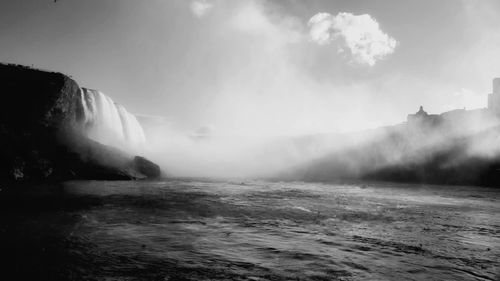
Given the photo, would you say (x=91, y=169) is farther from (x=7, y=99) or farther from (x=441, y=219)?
(x=441, y=219)

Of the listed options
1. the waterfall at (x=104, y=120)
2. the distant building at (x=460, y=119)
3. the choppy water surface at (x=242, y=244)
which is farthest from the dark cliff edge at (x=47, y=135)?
the distant building at (x=460, y=119)

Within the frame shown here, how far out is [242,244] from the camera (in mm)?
12984

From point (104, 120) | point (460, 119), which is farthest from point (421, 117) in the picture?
point (104, 120)

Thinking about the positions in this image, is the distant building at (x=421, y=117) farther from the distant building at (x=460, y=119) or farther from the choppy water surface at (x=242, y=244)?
the choppy water surface at (x=242, y=244)

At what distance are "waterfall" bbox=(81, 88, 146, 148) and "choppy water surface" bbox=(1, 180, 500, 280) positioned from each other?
39967mm

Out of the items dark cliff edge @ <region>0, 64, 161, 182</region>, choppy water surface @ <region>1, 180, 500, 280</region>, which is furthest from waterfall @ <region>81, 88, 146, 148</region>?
choppy water surface @ <region>1, 180, 500, 280</region>

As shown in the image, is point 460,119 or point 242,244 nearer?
point 242,244

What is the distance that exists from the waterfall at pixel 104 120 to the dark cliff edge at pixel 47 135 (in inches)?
121

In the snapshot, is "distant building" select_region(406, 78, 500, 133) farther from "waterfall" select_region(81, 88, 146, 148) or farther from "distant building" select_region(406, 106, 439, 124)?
"waterfall" select_region(81, 88, 146, 148)

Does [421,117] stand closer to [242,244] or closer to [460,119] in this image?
[460,119]

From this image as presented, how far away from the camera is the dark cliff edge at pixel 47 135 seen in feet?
149

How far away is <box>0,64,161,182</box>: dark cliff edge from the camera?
45.6m

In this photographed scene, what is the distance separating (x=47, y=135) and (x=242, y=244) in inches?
1921

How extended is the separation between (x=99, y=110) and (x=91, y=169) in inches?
611
